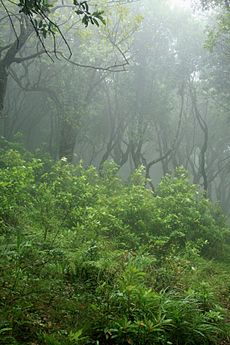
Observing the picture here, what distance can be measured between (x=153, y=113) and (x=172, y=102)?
6.62 feet

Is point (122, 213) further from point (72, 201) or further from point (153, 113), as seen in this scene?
point (153, 113)

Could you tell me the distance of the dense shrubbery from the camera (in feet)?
14.3

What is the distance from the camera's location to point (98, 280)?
5.76m

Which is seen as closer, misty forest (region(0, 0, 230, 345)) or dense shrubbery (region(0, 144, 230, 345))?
dense shrubbery (region(0, 144, 230, 345))

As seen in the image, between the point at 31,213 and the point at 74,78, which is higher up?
the point at 74,78

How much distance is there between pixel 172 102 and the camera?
27.3 meters

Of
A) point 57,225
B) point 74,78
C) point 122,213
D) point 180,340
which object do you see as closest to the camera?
point 180,340

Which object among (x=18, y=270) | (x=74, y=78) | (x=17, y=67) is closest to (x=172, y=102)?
(x=74, y=78)

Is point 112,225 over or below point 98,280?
over

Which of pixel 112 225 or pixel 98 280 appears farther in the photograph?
pixel 112 225

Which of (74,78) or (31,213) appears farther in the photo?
(74,78)

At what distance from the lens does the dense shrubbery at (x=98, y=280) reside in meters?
4.34

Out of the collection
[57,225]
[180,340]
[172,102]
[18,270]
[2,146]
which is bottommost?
[180,340]

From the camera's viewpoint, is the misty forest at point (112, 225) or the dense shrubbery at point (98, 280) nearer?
the dense shrubbery at point (98, 280)
